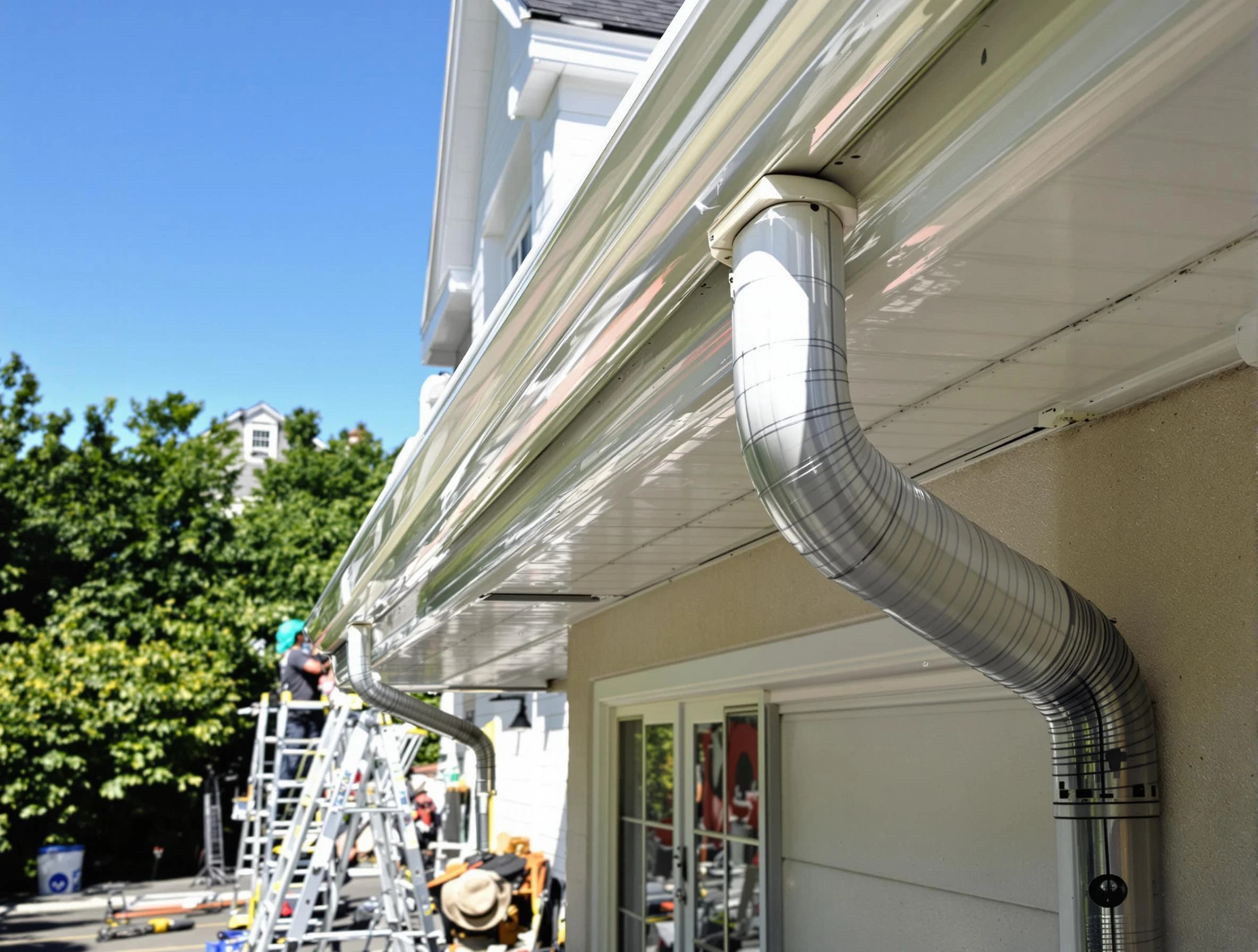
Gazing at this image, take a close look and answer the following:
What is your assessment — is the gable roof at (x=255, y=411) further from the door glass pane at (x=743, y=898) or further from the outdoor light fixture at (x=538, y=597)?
the door glass pane at (x=743, y=898)

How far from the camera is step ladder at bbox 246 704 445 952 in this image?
792cm

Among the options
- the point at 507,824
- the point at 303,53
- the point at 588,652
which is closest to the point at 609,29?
the point at 588,652

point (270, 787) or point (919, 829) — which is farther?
point (270, 787)

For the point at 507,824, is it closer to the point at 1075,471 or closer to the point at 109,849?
the point at 109,849

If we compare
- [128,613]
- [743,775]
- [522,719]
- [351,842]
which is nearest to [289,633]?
[522,719]

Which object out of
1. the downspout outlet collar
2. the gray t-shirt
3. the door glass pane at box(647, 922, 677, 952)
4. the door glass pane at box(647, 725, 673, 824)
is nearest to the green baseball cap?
the gray t-shirt

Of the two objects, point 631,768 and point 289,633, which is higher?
point 289,633

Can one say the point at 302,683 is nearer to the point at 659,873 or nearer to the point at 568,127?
the point at 659,873

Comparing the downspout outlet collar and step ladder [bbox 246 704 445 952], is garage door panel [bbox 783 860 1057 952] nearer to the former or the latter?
the downspout outlet collar

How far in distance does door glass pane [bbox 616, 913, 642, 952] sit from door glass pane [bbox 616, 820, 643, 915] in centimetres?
6

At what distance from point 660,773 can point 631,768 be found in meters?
0.58

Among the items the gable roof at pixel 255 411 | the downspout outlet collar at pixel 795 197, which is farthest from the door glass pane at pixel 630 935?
the gable roof at pixel 255 411

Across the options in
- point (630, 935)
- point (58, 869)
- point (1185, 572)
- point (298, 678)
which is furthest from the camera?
point (58, 869)

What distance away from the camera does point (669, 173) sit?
6.55 feet
